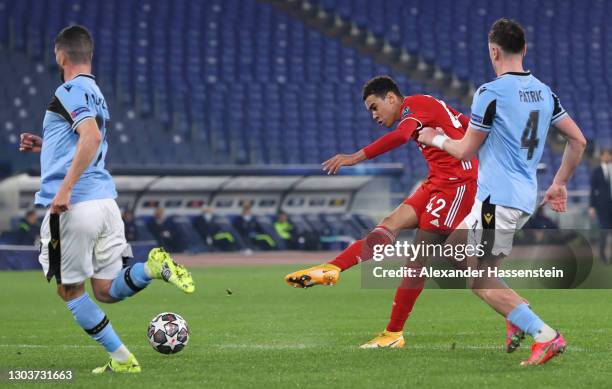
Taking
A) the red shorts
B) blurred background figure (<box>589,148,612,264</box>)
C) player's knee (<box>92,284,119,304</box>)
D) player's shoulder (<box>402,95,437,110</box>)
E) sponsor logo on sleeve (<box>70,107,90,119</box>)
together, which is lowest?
blurred background figure (<box>589,148,612,264</box>)

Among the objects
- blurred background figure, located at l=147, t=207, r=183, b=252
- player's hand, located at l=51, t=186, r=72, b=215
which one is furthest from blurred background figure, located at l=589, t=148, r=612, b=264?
player's hand, located at l=51, t=186, r=72, b=215

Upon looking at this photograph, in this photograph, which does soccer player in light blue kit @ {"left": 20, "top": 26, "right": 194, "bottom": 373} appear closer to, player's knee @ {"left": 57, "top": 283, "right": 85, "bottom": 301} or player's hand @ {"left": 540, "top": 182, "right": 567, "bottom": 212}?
player's knee @ {"left": 57, "top": 283, "right": 85, "bottom": 301}

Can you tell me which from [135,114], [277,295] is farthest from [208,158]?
[277,295]

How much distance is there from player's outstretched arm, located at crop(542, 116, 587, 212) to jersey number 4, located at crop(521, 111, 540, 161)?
0.86ft

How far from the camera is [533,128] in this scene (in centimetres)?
726

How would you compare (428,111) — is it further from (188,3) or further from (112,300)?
(188,3)

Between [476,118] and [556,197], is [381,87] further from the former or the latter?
[556,197]

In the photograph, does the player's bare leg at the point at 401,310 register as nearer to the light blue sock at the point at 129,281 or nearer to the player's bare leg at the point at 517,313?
the player's bare leg at the point at 517,313

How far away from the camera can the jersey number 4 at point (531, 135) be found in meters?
7.24

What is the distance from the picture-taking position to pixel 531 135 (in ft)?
23.8

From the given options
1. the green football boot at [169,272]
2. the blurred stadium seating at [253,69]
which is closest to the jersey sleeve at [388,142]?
the green football boot at [169,272]

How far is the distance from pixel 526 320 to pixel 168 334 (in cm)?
242

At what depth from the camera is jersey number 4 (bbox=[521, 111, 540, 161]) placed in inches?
285

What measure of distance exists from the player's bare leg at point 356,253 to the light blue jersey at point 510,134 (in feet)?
→ 3.96
